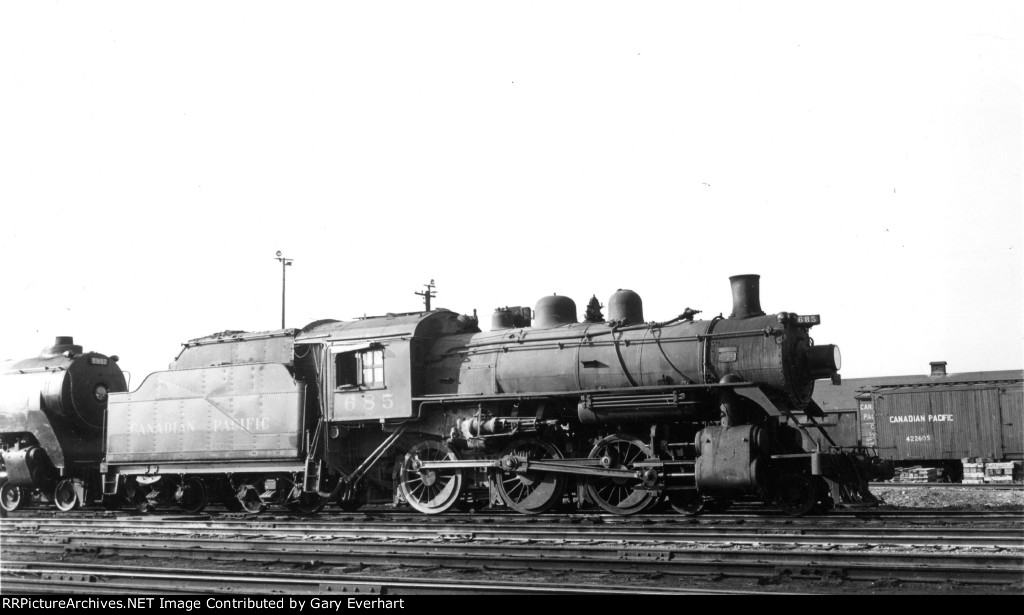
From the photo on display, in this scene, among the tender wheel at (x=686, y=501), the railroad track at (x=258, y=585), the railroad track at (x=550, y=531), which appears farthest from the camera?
the tender wheel at (x=686, y=501)

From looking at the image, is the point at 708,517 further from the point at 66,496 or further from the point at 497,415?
the point at 66,496

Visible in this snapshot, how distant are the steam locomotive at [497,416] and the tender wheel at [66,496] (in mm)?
1487

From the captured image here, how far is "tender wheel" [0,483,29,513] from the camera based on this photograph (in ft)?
63.0

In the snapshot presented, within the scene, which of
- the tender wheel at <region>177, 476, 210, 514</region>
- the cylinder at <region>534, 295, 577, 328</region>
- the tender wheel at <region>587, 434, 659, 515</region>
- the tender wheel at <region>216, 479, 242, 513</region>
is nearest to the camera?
the tender wheel at <region>587, 434, 659, 515</region>

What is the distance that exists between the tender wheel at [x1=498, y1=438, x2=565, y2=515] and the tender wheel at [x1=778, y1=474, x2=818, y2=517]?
319 cm

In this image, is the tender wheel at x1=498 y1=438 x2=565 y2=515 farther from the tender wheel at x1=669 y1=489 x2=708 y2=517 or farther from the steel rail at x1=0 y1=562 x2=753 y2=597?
the steel rail at x1=0 y1=562 x2=753 y2=597

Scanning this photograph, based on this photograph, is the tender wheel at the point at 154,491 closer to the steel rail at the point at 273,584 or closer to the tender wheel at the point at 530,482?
the tender wheel at the point at 530,482

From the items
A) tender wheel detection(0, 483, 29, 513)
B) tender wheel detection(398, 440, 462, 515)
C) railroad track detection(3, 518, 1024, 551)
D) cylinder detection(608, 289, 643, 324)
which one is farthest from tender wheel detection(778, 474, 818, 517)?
tender wheel detection(0, 483, 29, 513)

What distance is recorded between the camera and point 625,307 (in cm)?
1437

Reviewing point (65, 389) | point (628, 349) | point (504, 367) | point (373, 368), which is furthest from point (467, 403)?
point (65, 389)

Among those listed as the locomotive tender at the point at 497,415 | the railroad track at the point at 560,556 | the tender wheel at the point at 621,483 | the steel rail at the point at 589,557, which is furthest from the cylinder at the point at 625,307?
the steel rail at the point at 589,557

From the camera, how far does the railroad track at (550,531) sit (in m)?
9.42

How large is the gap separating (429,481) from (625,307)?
424cm

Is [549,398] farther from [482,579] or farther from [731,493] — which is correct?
[482,579]
